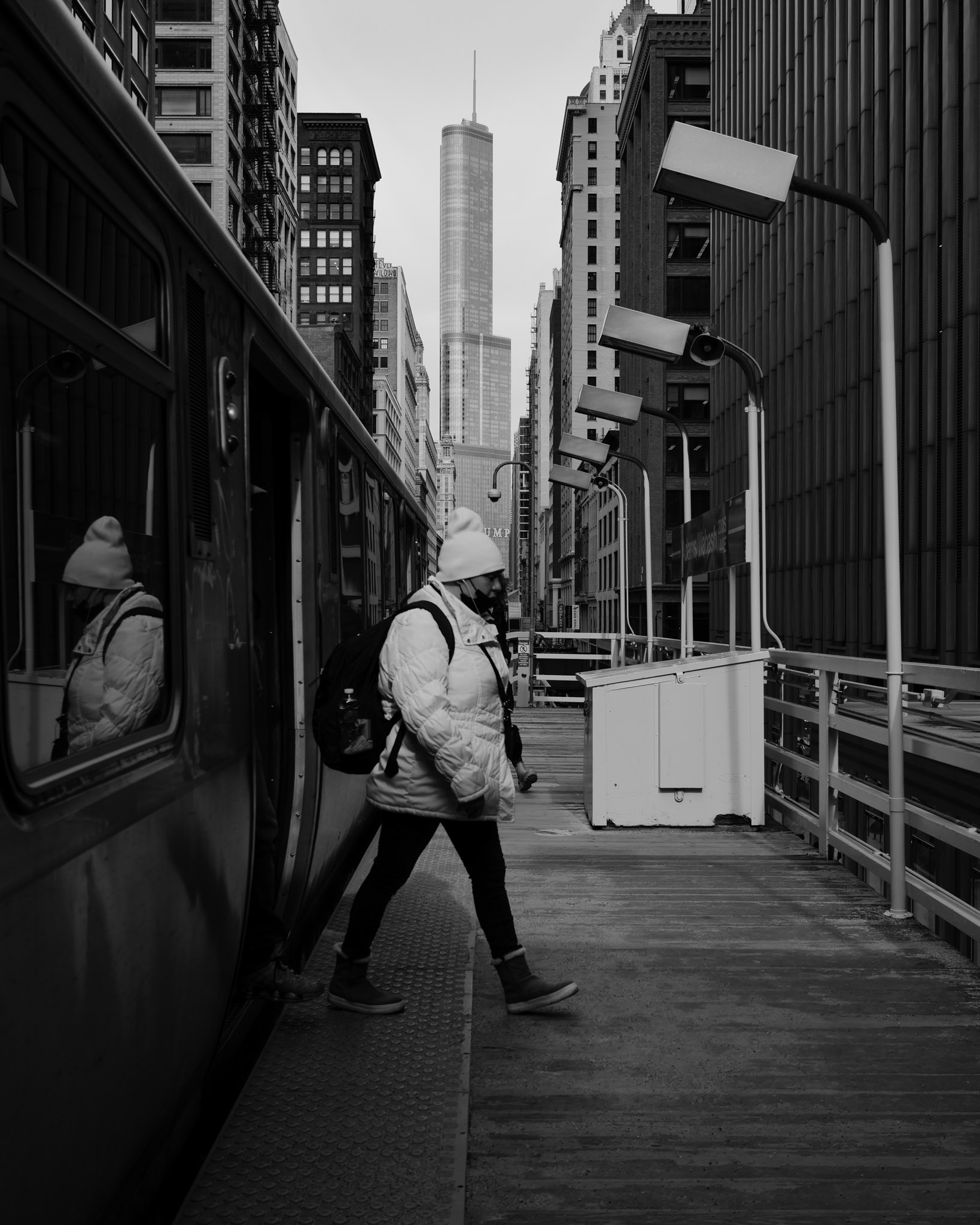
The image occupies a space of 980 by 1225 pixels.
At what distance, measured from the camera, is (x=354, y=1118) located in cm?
384

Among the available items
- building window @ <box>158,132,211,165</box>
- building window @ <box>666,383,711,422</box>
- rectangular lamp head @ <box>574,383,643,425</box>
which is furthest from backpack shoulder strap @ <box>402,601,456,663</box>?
building window @ <box>666,383,711,422</box>

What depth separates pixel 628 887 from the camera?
7094mm

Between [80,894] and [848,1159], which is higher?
[80,894]

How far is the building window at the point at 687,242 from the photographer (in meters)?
69.6

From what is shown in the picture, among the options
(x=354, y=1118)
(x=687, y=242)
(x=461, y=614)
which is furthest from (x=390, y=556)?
(x=687, y=242)

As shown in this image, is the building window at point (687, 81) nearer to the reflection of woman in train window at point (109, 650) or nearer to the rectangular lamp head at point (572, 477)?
the rectangular lamp head at point (572, 477)

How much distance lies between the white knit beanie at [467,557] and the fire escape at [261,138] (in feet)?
187

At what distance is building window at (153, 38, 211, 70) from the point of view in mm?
55562

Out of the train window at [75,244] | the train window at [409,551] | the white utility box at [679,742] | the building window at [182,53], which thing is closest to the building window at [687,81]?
the building window at [182,53]

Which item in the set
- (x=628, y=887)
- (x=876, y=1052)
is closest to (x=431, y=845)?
(x=628, y=887)

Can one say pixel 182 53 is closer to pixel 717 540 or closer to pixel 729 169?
pixel 717 540

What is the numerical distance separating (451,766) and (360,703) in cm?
45

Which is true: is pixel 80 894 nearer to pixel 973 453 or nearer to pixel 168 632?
pixel 168 632

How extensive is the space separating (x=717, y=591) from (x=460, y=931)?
47.1 metres
